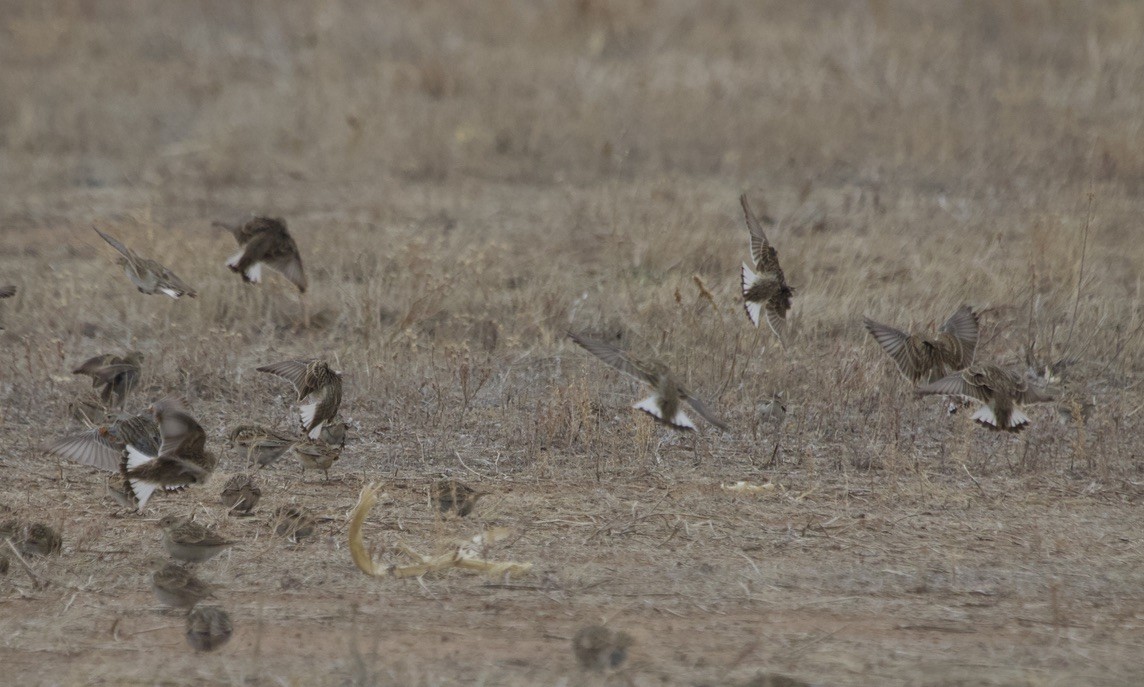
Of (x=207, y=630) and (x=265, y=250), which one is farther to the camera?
(x=265, y=250)

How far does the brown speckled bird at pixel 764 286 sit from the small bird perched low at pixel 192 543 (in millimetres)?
2592

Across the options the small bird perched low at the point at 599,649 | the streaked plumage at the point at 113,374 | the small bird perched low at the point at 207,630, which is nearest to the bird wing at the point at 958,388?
the small bird perched low at the point at 599,649

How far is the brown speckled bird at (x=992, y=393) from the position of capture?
17.7ft

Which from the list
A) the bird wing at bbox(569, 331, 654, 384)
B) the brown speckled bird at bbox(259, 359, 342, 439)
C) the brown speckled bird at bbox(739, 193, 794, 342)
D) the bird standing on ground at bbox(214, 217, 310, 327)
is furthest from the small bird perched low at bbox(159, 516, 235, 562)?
the brown speckled bird at bbox(739, 193, 794, 342)

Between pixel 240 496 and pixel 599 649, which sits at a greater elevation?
Result: pixel 599 649

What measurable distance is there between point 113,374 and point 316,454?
1199mm

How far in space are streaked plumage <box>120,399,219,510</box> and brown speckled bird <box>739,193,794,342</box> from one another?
250cm

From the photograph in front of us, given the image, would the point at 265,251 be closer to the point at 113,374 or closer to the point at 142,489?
the point at 113,374

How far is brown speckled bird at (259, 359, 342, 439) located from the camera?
18.8 ft

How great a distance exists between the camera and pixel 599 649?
3.89 m

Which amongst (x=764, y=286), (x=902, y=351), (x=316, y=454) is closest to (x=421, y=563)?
(x=316, y=454)

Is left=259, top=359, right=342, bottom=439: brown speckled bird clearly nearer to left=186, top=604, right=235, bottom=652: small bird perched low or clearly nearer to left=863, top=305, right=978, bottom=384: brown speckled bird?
left=186, top=604, right=235, bottom=652: small bird perched low

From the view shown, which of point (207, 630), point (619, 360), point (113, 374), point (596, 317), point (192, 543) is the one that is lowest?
point (596, 317)

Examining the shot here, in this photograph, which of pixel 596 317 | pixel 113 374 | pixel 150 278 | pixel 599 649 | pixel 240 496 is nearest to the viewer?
pixel 599 649
